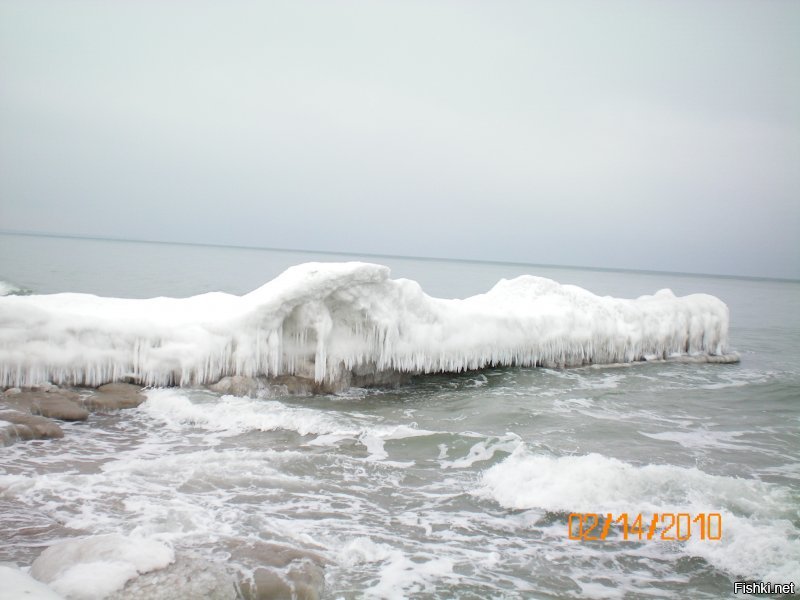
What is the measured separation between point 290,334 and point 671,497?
303 inches

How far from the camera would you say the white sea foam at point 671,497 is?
20.2ft

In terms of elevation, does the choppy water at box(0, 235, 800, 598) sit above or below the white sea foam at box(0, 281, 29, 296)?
below

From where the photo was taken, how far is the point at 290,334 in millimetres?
12414

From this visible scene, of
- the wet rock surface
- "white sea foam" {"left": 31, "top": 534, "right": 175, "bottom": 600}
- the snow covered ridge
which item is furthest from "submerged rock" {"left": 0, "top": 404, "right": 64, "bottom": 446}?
"white sea foam" {"left": 31, "top": 534, "right": 175, "bottom": 600}

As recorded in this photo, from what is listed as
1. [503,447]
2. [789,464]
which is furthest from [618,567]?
[789,464]

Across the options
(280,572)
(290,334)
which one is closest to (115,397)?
(290,334)

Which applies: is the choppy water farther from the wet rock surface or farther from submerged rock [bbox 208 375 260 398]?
submerged rock [bbox 208 375 260 398]

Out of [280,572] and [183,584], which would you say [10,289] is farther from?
[183,584]

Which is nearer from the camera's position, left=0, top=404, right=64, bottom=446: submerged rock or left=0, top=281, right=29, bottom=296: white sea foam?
left=0, top=404, right=64, bottom=446: submerged rock

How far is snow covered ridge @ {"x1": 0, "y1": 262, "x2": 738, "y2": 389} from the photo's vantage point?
10.7 metres

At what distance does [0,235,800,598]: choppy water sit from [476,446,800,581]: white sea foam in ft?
0.09

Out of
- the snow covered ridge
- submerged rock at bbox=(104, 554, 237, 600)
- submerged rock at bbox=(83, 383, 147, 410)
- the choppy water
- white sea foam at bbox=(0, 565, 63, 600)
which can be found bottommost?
the choppy water

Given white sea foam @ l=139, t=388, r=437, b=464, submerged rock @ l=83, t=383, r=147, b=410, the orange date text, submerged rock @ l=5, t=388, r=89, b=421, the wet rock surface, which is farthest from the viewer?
submerged rock @ l=83, t=383, r=147, b=410

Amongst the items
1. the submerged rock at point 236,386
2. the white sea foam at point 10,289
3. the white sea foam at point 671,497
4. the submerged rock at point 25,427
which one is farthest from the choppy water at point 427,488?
the white sea foam at point 10,289
